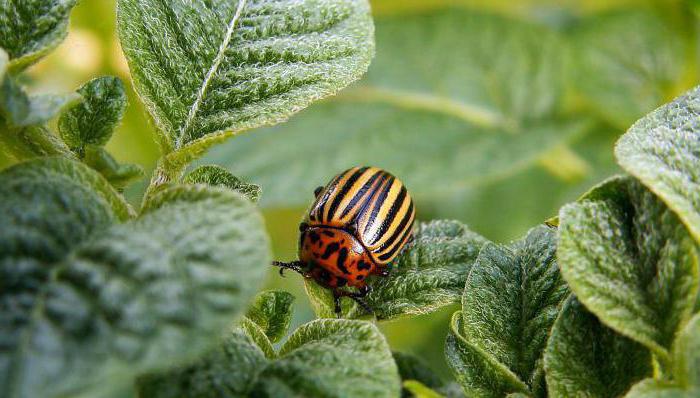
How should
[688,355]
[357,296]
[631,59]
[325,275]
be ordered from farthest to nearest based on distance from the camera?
1. [631,59]
2. [325,275]
3. [357,296]
4. [688,355]

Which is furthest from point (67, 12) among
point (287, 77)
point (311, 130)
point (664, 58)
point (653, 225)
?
point (664, 58)

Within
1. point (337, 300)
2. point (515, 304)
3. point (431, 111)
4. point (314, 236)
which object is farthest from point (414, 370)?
point (431, 111)

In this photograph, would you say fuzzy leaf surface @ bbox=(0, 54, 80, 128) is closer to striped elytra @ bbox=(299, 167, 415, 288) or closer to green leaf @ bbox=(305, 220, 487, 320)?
green leaf @ bbox=(305, 220, 487, 320)

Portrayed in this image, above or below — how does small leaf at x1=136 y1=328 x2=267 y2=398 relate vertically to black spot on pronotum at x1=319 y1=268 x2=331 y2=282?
above

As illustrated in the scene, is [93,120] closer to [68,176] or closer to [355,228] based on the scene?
[68,176]

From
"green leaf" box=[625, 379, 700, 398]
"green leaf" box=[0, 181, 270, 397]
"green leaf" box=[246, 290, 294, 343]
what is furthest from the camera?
"green leaf" box=[246, 290, 294, 343]

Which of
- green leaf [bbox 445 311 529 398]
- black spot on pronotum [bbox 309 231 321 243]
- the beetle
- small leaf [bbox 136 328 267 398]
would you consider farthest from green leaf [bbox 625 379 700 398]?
black spot on pronotum [bbox 309 231 321 243]

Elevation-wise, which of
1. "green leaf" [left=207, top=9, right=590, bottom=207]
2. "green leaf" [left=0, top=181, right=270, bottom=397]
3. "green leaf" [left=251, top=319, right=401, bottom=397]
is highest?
"green leaf" [left=0, top=181, right=270, bottom=397]
